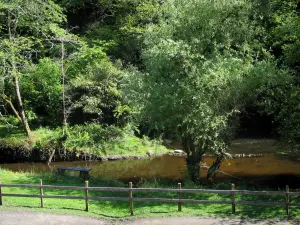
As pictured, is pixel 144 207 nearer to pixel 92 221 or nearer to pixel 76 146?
pixel 92 221

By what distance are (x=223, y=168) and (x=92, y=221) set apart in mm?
13584

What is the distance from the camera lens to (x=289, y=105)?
17.4 metres

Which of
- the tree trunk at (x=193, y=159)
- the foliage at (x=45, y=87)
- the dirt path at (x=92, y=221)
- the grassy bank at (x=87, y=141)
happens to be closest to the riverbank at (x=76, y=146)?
the grassy bank at (x=87, y=141)

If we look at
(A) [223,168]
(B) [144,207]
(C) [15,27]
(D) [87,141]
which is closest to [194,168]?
(B) [144,207]

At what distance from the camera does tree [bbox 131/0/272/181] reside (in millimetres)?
17484

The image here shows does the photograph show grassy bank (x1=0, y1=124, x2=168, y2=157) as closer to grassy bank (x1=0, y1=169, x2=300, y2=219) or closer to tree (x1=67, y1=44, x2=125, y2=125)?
tree (x1=67, y1=44, x2=125, y2=125)

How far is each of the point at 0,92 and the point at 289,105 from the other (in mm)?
23750

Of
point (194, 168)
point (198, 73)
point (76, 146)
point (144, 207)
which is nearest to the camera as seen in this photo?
point (144, 207)

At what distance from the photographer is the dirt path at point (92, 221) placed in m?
13.3

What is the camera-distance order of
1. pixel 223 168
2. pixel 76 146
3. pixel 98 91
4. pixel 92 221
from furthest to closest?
pixel 98 91
pixel 76 146
pixel 223 168
pixel 92 221

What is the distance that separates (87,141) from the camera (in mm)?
30422

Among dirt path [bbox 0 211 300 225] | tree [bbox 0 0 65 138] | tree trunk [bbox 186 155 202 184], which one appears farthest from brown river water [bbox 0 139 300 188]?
dirt path [bbox 0 211 300 225]

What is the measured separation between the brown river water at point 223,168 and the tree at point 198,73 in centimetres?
436

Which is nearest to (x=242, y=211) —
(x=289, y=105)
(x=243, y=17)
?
(x=289, y=105)
